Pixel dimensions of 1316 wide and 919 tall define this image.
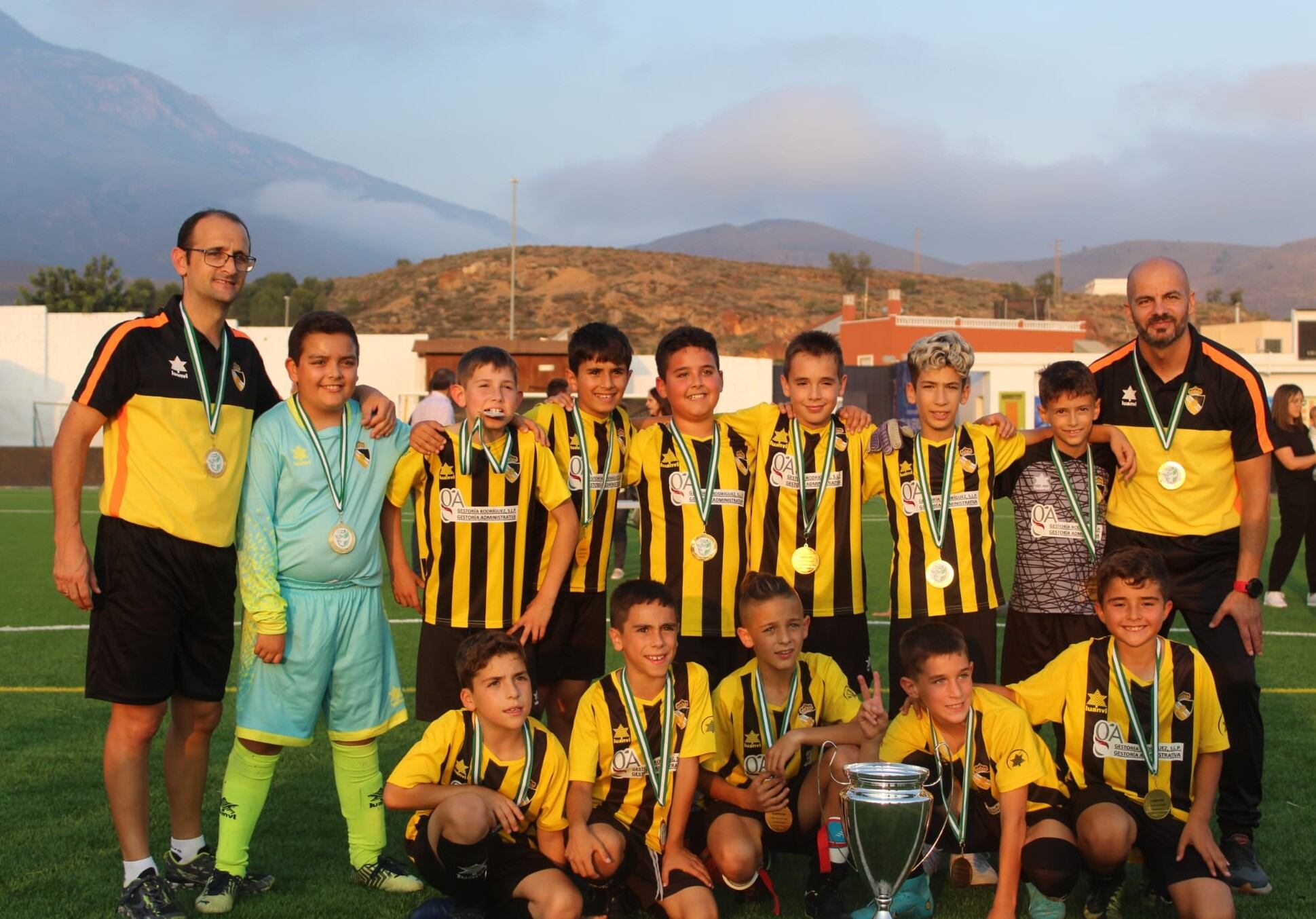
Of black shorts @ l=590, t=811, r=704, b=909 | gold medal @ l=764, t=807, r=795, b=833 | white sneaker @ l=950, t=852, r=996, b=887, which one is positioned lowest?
white sneaker @ l=950, t=852, r=996, b=887

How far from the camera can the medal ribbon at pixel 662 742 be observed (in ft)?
11.8

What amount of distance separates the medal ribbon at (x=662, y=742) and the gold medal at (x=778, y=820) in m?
0.35

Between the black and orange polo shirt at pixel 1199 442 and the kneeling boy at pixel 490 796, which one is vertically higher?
the black and orange polo shirt at pixel 1199 442

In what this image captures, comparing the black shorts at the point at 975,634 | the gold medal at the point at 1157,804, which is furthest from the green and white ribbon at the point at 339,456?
the gold medal at the point at 1157,804

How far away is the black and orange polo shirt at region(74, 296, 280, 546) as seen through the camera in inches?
138

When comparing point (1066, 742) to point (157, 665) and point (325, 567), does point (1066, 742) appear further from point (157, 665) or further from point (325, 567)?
point (157, 665)

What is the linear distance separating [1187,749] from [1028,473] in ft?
3.62

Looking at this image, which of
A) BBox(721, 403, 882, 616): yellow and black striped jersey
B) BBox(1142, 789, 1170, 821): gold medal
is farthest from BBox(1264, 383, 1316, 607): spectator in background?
BBox(1142, 789, 1170, 821): gold medal

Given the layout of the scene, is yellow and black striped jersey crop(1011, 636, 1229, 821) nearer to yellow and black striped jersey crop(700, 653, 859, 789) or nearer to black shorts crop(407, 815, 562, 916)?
yellow and black striped jersey crop(700, 653, 859, 789)

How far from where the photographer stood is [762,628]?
12.3 feet

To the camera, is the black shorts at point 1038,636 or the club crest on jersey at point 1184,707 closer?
the club crest on jersey at point 1184,707

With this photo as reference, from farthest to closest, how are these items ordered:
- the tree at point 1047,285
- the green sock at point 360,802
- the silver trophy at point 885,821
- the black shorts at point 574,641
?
the tree at point 1047,285
the black shorts at point 574,641
the green sock at point 360,802
the silver trophy at point 885,821

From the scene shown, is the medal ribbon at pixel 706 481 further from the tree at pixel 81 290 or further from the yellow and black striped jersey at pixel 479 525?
the tree at pixel 81 290

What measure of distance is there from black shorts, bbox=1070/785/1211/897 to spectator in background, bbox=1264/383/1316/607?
6.40 metres
